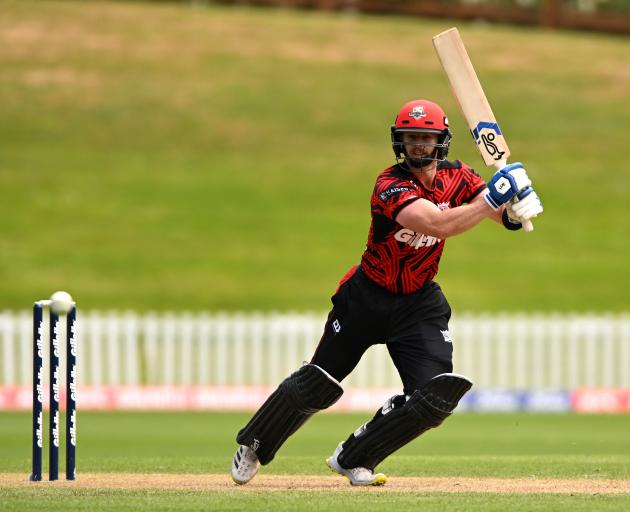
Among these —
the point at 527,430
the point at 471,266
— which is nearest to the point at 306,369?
the point at 527,430

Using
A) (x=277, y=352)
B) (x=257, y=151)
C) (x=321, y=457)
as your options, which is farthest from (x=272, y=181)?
(x=321, y=457)

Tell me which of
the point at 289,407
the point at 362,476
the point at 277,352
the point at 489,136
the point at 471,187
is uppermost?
the point at 489,136

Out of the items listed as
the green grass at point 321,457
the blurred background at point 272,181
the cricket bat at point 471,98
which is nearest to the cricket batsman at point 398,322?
the cricket bat at point 471,98

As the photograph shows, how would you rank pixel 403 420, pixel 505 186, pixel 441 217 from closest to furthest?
1. pixel 505 186
2. pixel 441 217
3. pixel 403 420

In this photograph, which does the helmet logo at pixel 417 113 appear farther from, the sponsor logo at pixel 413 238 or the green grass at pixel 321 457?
the green grass at pixel 321 457

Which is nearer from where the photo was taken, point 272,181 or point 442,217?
point 442,217

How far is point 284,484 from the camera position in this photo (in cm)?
709

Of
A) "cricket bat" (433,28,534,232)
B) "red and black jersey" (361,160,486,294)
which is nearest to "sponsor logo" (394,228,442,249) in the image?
"red and black jersey" (361,160,486,294)

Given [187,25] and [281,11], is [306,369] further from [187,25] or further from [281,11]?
[281,11]

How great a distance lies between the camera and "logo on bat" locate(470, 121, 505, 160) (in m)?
6.88

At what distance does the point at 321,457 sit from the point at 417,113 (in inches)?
130

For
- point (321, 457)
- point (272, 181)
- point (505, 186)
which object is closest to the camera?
point (505, 186)

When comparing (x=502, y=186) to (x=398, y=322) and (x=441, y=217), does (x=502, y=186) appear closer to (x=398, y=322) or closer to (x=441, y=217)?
(x=441, y=217)

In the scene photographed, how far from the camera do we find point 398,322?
6.89 meters
